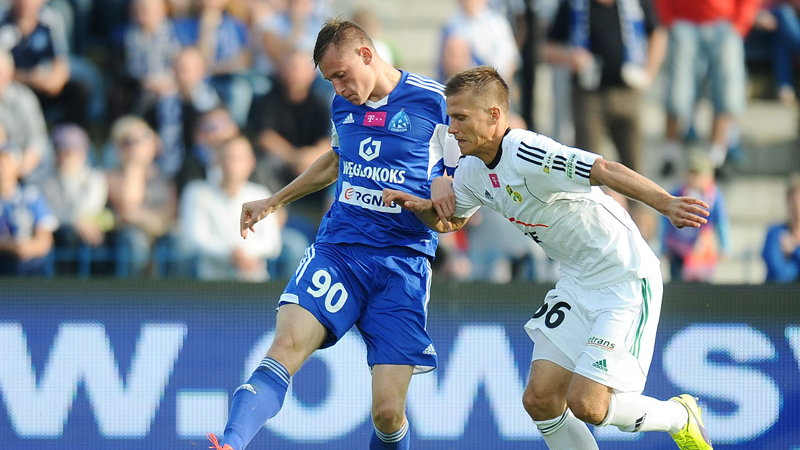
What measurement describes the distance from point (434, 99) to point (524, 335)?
2.33 metres

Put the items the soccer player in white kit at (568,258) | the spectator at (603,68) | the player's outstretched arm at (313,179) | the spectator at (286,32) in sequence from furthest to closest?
1. the spectator at (286,32)
2. the spectator at (603,68)
3. the player's outstretched arm at (313,179)
4. the soccer player in white kit at (568,258)

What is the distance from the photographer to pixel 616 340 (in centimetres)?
632

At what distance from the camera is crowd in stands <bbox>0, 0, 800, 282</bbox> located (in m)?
9.34

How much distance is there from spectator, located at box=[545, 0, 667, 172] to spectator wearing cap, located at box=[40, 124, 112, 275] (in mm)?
4042

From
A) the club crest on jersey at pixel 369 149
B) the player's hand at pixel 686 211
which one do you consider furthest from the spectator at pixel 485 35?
the player's hand at pixel 686 211

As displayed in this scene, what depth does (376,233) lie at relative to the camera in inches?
261

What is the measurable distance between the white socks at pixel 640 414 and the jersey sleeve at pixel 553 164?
1.18 metres

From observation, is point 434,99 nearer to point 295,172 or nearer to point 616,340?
point 616,340

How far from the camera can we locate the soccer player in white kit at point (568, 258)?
6.08 m

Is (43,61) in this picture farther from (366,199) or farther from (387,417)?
(387,417)

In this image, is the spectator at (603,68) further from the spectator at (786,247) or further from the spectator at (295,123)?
the spectator at (295,123)

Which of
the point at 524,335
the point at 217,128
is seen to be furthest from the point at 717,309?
the point at 217,128

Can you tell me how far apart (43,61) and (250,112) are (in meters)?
1.92

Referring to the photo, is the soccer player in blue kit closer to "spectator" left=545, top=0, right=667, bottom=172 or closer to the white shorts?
the white shorts
